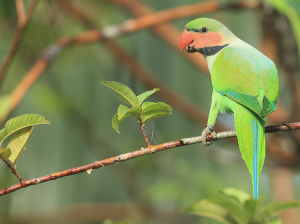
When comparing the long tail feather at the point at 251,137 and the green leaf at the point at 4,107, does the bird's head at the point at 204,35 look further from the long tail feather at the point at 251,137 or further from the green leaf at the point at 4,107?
the green leaf at the point at 4,107

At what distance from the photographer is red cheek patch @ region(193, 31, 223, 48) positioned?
72 cm

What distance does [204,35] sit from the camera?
0.73 m

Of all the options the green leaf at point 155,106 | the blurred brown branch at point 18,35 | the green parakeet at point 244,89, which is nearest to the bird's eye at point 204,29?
the green parakeet at point 244,89

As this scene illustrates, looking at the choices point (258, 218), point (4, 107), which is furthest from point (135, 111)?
point (4, 107)

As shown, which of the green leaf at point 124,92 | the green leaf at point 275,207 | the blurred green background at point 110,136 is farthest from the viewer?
the blurred green background at point 110,136

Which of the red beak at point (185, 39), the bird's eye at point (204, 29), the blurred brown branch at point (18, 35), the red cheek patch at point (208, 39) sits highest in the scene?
the blurred brown branch at point (18, 35)

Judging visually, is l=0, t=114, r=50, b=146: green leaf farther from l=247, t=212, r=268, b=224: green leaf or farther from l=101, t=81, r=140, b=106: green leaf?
l=247, t=212, r=268, b=224: green leaf

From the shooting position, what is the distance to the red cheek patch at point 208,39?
0.72 meters

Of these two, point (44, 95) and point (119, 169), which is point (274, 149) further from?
point (44, 95)

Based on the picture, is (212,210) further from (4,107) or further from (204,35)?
(4,107)

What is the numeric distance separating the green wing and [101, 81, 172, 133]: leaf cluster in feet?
0.63

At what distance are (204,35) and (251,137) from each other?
10.6 inches

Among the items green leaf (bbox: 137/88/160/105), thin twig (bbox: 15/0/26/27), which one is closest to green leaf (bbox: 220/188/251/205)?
green leaf (bbox: 137/88/160/105)

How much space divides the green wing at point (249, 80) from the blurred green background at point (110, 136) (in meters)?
0.15
